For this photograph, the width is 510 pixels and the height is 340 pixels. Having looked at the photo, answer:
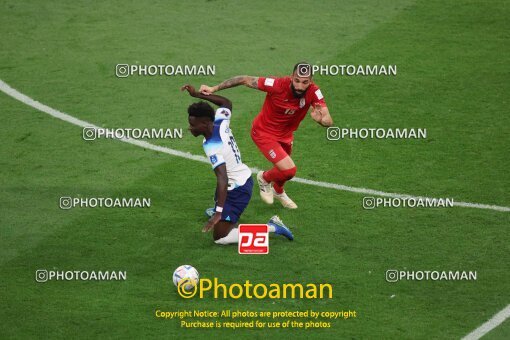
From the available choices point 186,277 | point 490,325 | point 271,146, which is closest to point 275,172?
point 271,146

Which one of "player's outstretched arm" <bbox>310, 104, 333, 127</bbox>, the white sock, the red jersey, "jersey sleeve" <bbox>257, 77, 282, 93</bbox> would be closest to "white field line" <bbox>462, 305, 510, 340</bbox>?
the white sock

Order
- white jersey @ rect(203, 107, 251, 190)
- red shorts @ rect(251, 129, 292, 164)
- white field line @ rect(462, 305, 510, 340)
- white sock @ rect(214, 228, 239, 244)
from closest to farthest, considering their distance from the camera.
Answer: white field line @ rect(462, 305, 510, 340), white jersey @ rect(203, 107, 251, 190), white sock @ rect(214, 228, 239, 244), red shorts @ rect(251, 129, 292, 164)

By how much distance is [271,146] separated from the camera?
48.8 ft

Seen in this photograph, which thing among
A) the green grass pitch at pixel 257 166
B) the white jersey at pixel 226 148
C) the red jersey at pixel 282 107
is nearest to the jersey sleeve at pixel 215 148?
the white jersey at pixel 226 148

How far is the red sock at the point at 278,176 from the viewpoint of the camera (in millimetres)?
14680

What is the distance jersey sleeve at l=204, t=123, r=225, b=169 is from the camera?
1307 cm

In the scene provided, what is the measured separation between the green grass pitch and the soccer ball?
17 centimetres

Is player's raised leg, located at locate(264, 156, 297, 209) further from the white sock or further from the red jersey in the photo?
A: the white sock

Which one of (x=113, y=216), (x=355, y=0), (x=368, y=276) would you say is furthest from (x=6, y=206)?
(x=355, y=0)

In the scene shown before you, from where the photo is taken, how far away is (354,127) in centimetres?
1723

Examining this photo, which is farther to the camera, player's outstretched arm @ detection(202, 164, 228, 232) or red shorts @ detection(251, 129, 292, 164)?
red shorts @ detection(251, 129, 292, 164)

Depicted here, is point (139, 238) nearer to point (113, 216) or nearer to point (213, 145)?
point (113, 216)

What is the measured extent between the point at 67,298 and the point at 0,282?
0.90 metres

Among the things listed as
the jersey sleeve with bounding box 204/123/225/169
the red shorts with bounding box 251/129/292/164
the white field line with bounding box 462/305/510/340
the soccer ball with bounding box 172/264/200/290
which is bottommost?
the white field line with bounding box 462/305/510/340
